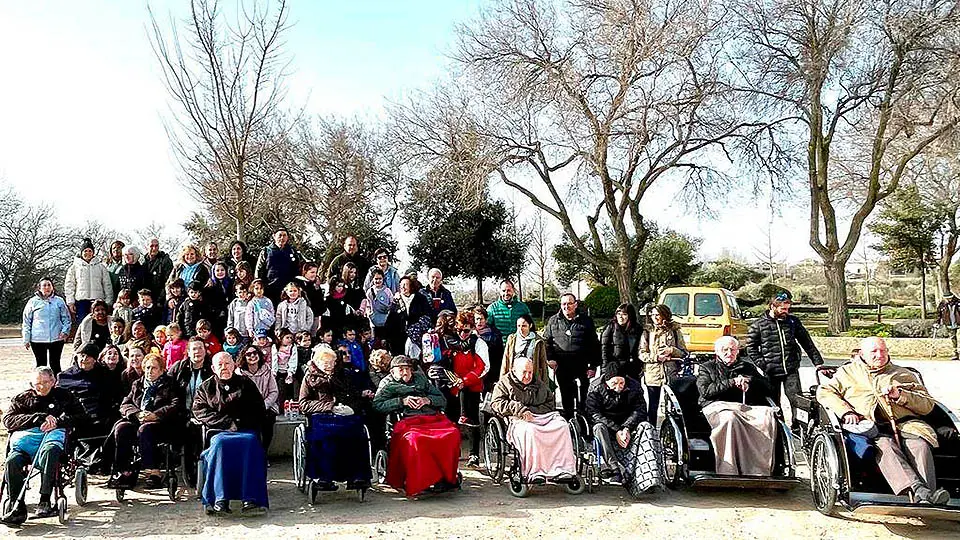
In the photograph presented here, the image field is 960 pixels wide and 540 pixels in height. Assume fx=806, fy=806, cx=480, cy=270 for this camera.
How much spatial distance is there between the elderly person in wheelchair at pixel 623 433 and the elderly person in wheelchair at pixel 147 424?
3.21 m

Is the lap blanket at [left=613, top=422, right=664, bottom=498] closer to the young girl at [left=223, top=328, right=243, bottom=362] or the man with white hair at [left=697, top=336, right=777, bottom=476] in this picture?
the man with white hair at [left=697, top=336, right=777, bottom=476]

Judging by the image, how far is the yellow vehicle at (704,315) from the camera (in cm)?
1440

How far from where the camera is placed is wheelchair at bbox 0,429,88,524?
5367 millimetres

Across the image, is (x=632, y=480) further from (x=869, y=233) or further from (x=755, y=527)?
(x=869, y=233)

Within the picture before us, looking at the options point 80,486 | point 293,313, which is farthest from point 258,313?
point 80,486

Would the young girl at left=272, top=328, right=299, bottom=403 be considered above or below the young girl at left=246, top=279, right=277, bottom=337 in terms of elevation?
below

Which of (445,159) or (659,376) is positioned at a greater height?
(445,159)

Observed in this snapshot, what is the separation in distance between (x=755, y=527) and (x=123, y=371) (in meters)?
5.02

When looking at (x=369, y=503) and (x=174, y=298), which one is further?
(x=174, y=298)

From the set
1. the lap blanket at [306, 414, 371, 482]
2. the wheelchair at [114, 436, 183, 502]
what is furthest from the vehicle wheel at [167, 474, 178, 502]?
the lap blanket at [306, 414, 371, 482]

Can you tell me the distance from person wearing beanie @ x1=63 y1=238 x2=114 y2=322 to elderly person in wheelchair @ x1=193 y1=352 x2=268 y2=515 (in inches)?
163

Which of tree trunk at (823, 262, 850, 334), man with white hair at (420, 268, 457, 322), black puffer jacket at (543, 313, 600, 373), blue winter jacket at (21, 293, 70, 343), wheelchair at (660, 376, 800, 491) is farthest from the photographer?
tree trunk at (823, 262, 850, 334)

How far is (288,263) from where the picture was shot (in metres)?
8.95

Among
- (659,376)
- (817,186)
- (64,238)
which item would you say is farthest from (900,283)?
(64,238)
